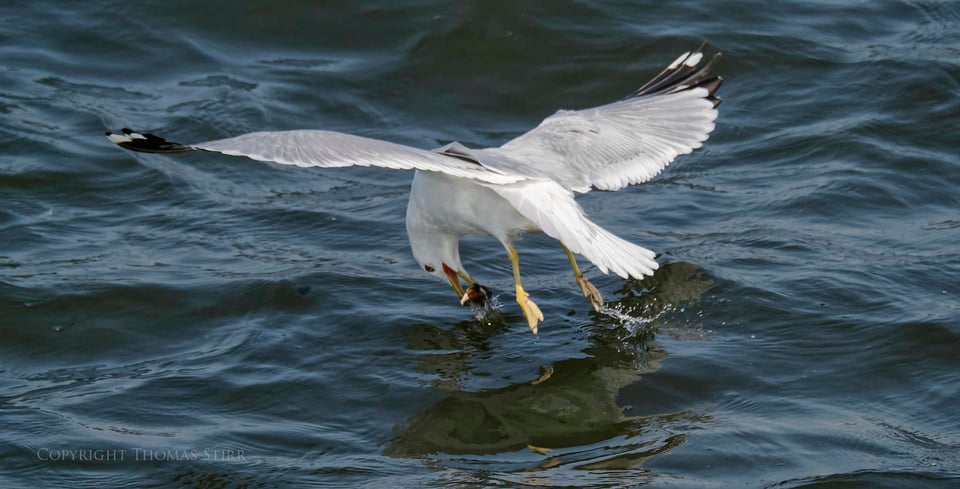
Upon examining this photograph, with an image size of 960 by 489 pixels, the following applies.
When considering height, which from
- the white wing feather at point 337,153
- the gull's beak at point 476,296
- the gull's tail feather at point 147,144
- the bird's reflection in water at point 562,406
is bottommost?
the bird's reflection in water at point 562,406

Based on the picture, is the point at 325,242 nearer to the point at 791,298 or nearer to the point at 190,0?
the point at 791,298

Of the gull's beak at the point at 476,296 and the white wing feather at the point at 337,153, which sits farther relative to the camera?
the gull's beak at the point at 476,296

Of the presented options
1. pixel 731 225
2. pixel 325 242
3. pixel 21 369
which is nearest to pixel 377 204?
pixel 325 242

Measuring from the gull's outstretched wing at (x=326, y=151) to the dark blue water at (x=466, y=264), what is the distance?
3.04 ft

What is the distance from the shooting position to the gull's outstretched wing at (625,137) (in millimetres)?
5566

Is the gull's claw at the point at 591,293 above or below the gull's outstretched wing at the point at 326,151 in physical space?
below

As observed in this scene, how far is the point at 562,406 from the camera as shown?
4.81 meters

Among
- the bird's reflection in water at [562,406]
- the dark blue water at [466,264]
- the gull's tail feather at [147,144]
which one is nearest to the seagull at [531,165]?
the gull's tail feather at [147,144]

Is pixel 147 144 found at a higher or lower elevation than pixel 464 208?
higher

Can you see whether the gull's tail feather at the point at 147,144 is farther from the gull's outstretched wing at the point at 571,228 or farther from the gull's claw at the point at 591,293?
the gull's claw at the point at 591,293

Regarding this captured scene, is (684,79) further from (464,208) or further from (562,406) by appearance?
(562,406)

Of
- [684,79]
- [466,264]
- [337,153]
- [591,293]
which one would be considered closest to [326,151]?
[337,153]

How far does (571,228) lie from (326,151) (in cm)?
98

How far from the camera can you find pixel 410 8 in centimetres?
961
